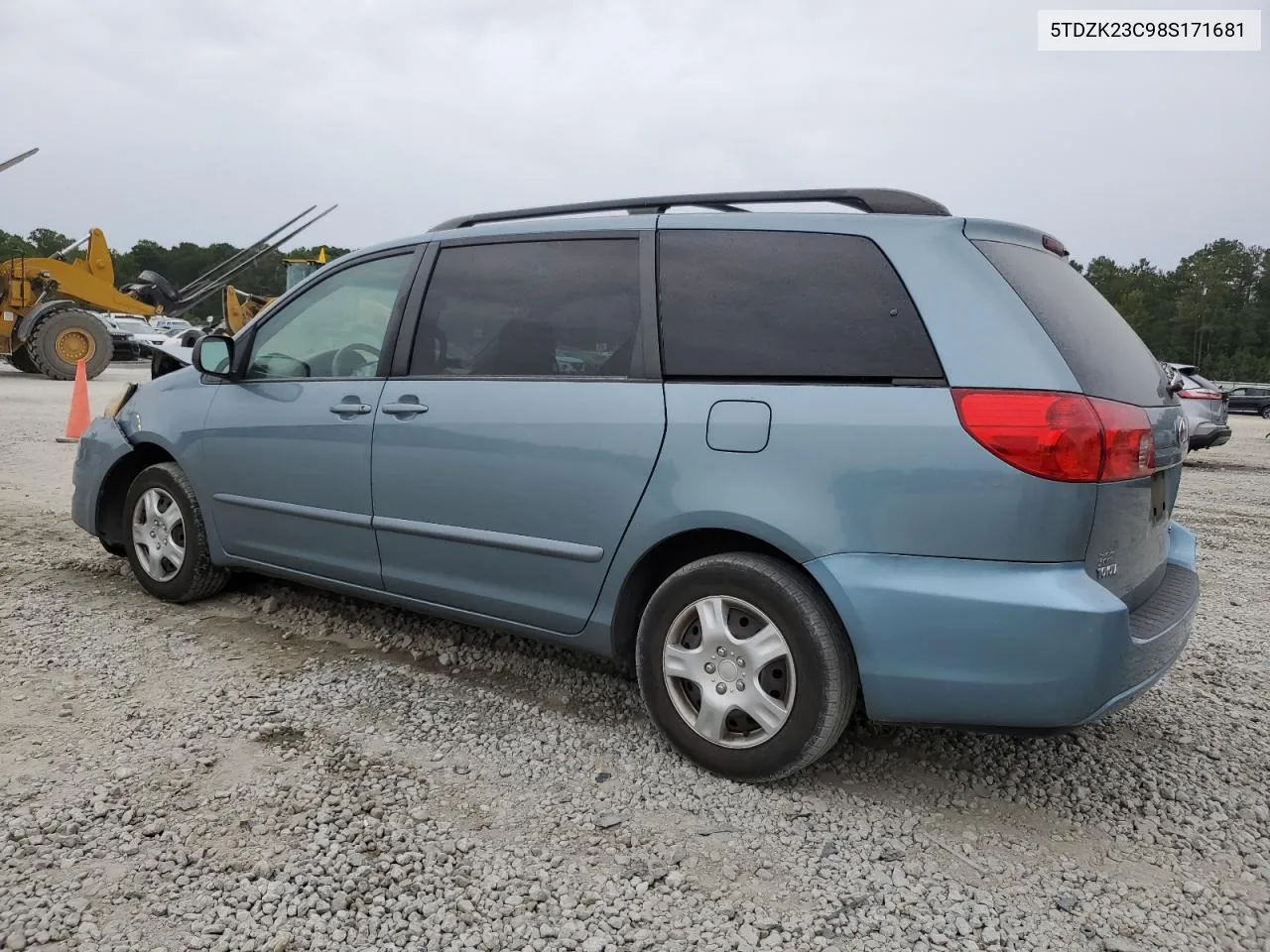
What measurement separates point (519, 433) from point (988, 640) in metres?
1.53

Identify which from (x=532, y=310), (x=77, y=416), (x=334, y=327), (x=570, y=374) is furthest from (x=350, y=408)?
(x=77, y=416)

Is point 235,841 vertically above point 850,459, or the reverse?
point 850,459

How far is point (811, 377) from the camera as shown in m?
2.58

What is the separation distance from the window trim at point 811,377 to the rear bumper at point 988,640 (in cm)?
46

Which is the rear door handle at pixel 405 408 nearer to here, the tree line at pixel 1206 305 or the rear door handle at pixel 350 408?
the rear door handle at pixel 350 408

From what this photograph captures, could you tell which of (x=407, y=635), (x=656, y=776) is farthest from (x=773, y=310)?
(x=407, y=635)

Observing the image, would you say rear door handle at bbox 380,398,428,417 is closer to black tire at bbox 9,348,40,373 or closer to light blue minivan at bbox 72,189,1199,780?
light blue minivan at bbox 72,189,1199,780

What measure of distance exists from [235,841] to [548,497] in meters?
1.27

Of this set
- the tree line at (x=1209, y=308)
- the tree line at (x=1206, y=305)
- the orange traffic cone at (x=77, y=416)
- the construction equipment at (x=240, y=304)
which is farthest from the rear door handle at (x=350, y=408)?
the tree line at (x=1209, y=308)

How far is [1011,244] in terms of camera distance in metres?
2.63

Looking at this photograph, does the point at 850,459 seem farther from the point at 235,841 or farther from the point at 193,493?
the point at 193,493

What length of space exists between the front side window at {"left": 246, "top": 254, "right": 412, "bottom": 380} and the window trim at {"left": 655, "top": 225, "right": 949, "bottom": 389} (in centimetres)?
120

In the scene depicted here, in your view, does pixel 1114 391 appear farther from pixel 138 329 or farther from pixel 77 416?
pixel 138 329

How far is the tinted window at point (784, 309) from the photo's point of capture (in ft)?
8.29
